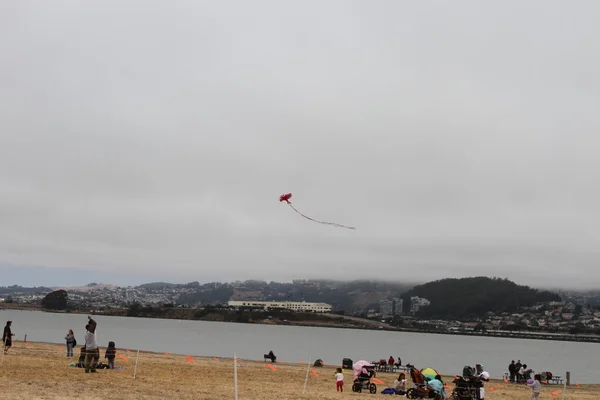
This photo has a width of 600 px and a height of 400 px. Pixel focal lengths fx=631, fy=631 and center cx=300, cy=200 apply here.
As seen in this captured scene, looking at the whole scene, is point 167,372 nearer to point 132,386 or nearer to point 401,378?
A: point 132,386

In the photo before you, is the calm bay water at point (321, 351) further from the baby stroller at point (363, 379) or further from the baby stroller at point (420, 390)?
the baby stroller at point (420, 390)

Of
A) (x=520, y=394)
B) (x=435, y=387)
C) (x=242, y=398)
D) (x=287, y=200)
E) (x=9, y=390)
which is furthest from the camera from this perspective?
(x=520, y=394)

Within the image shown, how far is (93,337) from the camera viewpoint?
2475 centimetres

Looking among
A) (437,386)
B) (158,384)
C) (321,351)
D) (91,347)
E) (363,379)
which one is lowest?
(321,351)

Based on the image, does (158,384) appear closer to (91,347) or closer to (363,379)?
(91,347)

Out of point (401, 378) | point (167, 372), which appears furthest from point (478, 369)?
point (167, 372)

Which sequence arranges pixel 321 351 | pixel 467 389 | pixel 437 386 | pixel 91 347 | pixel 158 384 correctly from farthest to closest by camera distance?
pixel 321 351
pixel 91 347
pixel 437 386
pixel 158 384
pixel 467 389

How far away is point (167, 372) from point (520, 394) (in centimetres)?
1703

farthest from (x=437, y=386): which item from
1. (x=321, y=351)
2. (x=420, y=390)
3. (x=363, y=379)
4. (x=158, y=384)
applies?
(x=321, y=351)

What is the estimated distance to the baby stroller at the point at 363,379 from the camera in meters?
27.1

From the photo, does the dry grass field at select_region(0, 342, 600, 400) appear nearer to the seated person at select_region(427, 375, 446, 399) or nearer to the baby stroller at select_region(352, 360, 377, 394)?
the baby stroller at select_region(352, 360, 377, 394)

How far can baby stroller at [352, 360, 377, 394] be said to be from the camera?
88.8 ft

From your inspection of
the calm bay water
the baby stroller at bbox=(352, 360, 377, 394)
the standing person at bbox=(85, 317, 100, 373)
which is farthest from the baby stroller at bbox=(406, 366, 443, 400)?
the calm bay water

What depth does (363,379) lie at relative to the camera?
27.5m
